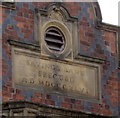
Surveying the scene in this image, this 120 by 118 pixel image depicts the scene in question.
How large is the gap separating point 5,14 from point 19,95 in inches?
125

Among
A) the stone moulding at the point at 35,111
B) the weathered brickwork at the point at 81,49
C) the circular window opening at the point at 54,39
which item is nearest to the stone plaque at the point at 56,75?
the weathered brickwork at the point at 81,49

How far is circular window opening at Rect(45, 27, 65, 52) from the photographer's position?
46156 mm

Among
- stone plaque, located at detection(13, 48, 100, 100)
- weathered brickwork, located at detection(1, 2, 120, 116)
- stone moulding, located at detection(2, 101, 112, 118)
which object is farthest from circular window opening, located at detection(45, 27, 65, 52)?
stone moulding, located at detection(2, 101, 112, 118)

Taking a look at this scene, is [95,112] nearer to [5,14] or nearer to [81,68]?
[81,68]

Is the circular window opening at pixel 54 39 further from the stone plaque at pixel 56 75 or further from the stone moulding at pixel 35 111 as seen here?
the stone moulding at pixel 35 111

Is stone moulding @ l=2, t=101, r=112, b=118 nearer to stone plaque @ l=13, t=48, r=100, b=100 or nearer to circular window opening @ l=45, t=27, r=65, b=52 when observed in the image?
stone plaque @ l=13, t=48, r=100, b=100

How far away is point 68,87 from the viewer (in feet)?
151

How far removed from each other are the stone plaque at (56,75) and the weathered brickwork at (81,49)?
0.28 metres

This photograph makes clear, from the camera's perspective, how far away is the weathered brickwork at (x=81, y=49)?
4469 cm

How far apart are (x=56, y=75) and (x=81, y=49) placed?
1816 mm

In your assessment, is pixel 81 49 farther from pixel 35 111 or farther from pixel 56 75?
pixel 35 111

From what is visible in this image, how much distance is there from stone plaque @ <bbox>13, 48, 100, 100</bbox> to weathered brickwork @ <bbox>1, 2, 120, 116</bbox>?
0.28m

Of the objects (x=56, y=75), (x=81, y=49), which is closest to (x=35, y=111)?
(x=56, y=75)

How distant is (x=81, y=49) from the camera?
46938 mm
